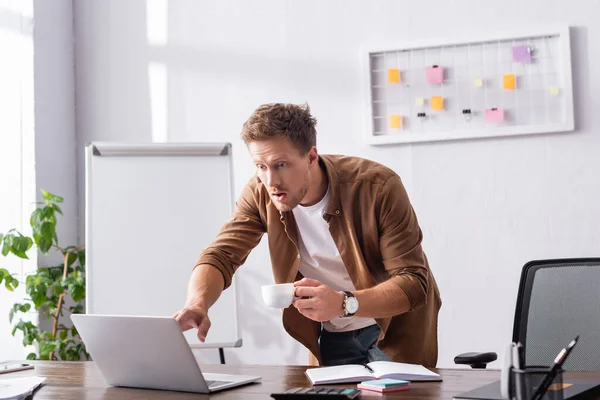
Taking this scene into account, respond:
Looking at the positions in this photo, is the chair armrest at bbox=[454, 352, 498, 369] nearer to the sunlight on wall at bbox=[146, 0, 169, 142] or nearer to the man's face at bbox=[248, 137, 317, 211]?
the man's face at bbox=[248, 137, 317, 211]

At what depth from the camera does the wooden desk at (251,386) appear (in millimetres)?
A: 1550

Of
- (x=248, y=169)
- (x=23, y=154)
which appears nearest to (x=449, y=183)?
(x=248, y=169)

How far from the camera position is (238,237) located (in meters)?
2.37

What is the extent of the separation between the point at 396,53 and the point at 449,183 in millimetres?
618

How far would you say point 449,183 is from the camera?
333 centimetres

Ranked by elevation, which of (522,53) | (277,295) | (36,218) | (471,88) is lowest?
(277,295)

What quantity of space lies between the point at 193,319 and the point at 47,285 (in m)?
1.66

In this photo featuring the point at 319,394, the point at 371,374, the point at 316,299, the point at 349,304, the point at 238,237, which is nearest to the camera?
the point at 319,394

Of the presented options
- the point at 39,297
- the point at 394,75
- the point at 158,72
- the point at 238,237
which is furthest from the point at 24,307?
the point at 394,75

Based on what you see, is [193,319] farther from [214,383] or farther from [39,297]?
[39,297]

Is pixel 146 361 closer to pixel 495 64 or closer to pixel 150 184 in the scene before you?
pixel 150 184

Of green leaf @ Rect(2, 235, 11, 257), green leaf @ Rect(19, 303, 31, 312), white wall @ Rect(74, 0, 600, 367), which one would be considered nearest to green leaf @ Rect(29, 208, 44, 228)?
green leaf @ Rect(2, 235, 11, 257)

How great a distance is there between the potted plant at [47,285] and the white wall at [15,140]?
0.05 metres

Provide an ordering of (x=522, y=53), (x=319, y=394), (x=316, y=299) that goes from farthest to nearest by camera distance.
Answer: (x=522, y=53)
(x=316, y=299)
(x=319, y=394)
